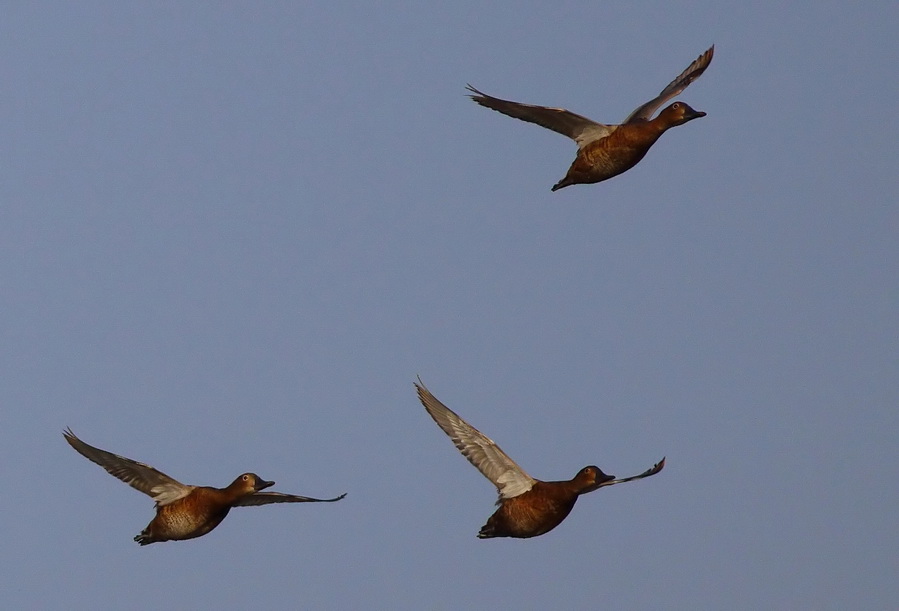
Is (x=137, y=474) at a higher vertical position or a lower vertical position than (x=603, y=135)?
lower

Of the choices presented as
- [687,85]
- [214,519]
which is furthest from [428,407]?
[687,85]

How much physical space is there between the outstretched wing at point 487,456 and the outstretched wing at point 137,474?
383 cm

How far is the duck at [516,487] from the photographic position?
70.6 ft

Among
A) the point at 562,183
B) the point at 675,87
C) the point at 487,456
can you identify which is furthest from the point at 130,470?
the point at 675,87

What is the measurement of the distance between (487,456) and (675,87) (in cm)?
789

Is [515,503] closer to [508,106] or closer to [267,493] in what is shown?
[267,493]

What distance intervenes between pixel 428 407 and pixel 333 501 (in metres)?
2.57

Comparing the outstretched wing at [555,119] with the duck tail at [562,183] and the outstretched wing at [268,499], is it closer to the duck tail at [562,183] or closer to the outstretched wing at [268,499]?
the duck tail at [562,183]

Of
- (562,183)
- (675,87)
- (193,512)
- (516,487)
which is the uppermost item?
(675,87)

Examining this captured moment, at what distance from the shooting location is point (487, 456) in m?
22.4

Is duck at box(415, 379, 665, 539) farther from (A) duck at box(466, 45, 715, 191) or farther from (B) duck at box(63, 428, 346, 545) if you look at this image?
(A) duck at box(466, 45, 715, 191)

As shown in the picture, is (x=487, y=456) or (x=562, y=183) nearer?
(x=487, y=456)

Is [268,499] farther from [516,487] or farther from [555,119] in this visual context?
[555,119]

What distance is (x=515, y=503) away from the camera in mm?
21938
